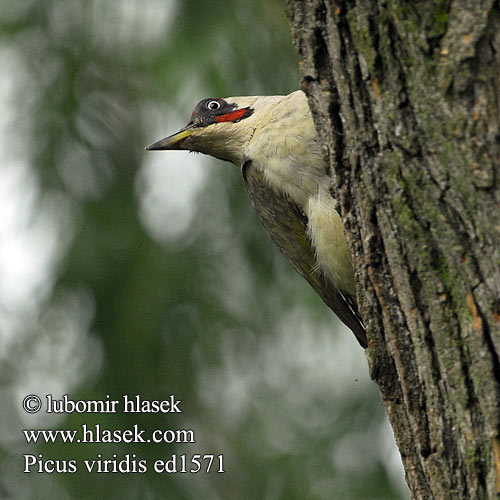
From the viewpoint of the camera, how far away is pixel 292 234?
4031mm

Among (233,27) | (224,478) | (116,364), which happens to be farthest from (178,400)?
(233,27)

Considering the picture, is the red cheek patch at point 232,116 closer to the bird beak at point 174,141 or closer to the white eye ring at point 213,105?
the white eye ring at point 213,105

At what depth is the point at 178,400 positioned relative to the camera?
521 cm

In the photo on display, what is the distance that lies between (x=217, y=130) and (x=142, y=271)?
1314mm

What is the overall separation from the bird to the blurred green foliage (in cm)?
62

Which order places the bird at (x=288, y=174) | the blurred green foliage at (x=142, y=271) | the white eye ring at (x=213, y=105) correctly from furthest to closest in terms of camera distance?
1. the blurred green foliage at (x=142, y=271)
2. the white eye ring at (x=213, y=105)
3. the bird at (x=288, y=174)

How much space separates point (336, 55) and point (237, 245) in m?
3.33

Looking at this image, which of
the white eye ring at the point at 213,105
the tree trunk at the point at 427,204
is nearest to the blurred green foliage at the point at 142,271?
the white eye ring at the point at 213,105

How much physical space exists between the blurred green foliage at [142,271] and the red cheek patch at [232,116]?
59 cm

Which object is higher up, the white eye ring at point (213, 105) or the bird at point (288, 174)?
the white eye ring at point (213, 105)

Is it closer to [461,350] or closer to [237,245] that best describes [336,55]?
[461,350]

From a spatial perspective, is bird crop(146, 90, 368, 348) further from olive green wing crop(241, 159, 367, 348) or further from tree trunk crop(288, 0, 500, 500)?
tree trunk crop(288, 0, 500, 500)

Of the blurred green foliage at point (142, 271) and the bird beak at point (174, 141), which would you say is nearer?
the bird beak at point (174, 141)

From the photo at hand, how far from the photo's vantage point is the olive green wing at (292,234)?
3.85 m
